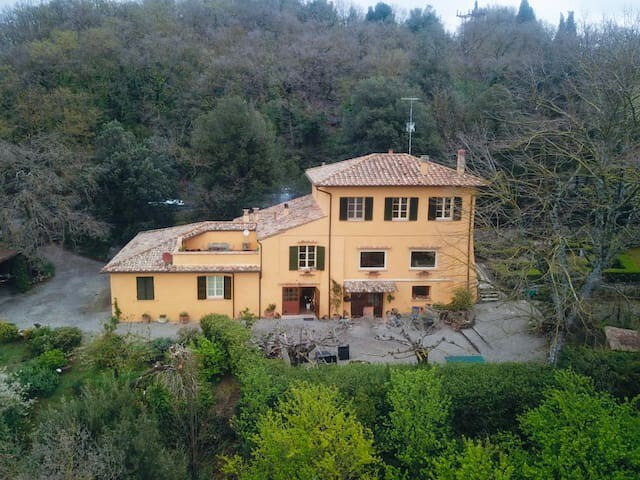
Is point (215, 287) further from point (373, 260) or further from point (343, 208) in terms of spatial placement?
point (373, 260)

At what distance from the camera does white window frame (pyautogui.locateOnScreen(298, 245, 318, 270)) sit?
24672 millimetres

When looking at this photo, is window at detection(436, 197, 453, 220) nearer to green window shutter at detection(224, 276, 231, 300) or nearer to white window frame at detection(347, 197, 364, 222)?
white window frame at detection(347, 197, 364, 222)

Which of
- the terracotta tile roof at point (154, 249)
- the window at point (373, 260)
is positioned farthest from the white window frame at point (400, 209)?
the terracotta tile roof at point (154, 249)

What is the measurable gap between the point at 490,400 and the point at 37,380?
1403 centimetres

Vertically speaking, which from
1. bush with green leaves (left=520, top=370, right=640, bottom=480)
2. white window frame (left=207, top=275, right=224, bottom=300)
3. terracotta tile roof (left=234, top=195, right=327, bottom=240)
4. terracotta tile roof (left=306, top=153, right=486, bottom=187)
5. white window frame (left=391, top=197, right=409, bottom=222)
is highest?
terracotta tile roof (left=306, top=153, right=486, bottom=187)

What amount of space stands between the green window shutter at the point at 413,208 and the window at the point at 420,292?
3190 mm

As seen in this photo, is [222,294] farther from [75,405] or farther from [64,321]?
[75,405]

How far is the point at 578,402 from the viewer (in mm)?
11617

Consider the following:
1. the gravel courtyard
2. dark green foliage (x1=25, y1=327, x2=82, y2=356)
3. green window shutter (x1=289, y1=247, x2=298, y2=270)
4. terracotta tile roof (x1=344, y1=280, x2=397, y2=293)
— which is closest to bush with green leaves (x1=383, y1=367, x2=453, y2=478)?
the gravel courtyard

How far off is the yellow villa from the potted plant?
176mm

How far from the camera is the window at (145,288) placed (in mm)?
23844

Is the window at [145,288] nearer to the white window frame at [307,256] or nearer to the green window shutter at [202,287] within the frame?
the green window shutter at [202,287]

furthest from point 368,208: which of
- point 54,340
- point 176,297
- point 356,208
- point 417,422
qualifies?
point 54,340

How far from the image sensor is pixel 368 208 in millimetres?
24625
